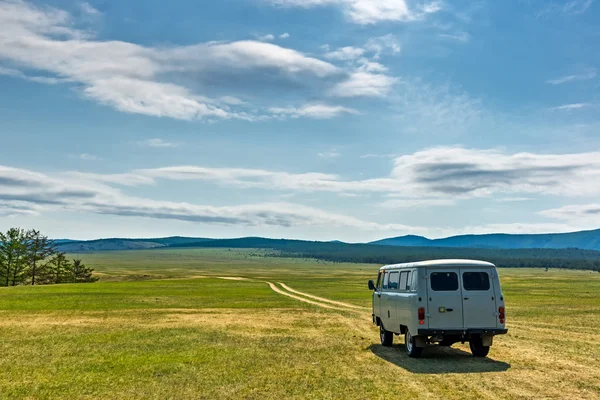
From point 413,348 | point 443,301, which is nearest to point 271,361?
point 413,348

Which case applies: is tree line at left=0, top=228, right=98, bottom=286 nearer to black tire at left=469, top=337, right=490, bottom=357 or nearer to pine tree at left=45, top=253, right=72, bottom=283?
pine tree at left=45, top=253, right=72, bottom=283

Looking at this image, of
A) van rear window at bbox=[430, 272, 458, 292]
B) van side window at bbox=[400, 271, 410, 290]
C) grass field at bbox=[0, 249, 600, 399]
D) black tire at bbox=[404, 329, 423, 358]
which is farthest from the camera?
van side window at bbox=[400, 271, 410, 290]

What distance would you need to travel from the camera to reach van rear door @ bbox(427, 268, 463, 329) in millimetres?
21062

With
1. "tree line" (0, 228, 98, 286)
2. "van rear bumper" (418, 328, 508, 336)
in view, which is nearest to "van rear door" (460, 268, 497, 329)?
"van rear bumper" (418, 328, 508, 336)

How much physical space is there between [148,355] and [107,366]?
8.71ft

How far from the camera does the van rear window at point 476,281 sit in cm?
2148

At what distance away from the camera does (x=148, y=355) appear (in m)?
22.6

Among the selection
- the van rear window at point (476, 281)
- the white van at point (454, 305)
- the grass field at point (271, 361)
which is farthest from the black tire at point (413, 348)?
the van rear window at point (476, 281)

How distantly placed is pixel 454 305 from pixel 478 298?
0.94m

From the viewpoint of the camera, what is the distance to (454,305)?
21.2 metres

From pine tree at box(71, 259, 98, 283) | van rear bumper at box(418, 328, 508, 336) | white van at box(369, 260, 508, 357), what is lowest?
pine tree at box(71, 259, 98, 283)

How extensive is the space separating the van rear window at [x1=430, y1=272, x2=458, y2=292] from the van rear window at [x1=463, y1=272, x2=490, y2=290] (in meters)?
0.37

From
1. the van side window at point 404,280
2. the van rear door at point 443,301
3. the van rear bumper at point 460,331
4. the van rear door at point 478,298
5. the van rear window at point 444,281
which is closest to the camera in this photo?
the van rear bumper at point 460,331

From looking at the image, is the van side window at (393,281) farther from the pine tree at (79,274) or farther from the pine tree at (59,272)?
the pine tree at (79,274)
